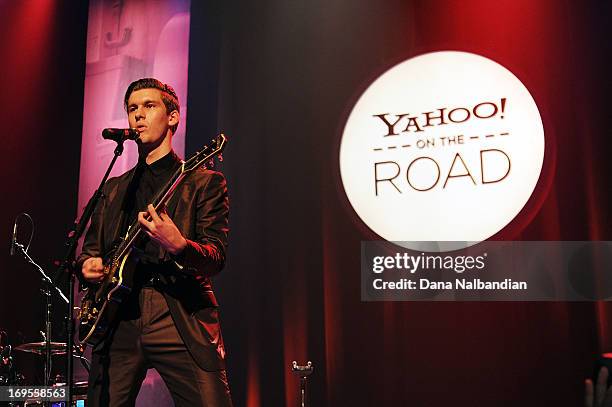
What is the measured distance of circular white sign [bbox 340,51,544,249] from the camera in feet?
16.3

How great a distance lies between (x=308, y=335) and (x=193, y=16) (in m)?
2.76

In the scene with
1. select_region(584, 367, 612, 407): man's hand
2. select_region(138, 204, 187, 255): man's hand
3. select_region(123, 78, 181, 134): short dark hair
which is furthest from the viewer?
select_region(584, 367, 612, 407): man's hand

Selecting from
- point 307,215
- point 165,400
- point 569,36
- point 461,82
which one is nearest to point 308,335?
point 307,215

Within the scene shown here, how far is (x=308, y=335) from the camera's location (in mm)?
5094

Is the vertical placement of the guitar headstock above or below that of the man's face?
below

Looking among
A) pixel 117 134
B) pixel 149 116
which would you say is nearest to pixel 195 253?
pixel 117 134

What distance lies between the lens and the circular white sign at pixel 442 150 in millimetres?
4957

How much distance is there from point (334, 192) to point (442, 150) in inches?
33.8

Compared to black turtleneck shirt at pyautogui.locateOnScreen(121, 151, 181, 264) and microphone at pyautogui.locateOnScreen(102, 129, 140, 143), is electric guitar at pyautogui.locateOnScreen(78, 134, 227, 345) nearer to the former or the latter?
black turtleneck shirt at pyautogui.locateOnScreen(121, 151, 181, 264)

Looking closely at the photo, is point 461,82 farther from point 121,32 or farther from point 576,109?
point 121,32

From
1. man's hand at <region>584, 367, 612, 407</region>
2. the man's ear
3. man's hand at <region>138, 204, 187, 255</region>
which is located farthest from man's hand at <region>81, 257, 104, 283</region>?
man's hand at <region>584, 367, 612, 407</region>

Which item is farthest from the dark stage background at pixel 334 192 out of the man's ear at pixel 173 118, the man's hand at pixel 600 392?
the man's ear at pixel 173 118

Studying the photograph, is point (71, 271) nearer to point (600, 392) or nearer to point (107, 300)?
point (107, 300)

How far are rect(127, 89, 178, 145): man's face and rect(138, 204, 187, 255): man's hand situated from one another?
0.64 metres
